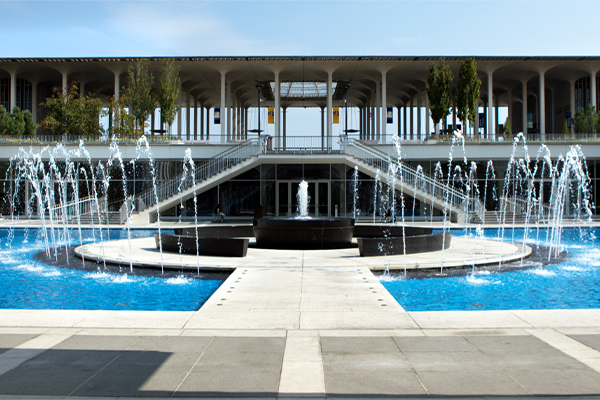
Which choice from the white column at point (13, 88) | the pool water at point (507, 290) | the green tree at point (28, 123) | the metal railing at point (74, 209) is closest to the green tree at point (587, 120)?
the pool water at point (507, 290)

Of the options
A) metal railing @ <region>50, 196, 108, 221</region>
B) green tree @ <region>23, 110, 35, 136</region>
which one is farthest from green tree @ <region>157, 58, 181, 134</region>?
green tree @ <region>23, 110, 35, 136</region>

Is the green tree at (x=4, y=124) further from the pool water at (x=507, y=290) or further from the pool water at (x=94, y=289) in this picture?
the pool water at (x=507, y=290)

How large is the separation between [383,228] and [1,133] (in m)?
29.1

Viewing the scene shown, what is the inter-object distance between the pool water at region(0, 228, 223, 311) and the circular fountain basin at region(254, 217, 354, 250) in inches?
187

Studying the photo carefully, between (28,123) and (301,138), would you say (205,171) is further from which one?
(28,123)

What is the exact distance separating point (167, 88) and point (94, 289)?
26.9m

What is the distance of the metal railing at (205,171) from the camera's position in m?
29.8

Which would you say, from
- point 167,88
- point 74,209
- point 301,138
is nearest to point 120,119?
point 167,88

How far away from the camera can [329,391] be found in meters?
4.26

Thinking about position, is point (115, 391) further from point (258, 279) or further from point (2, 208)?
point (2, 208)

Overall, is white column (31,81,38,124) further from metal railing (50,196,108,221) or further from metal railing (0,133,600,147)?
metal railing (50,196,108,221)

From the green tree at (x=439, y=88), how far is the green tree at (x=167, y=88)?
17563 mm

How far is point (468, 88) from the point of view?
1351 inches

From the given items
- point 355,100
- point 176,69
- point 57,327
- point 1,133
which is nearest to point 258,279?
point 57,327
